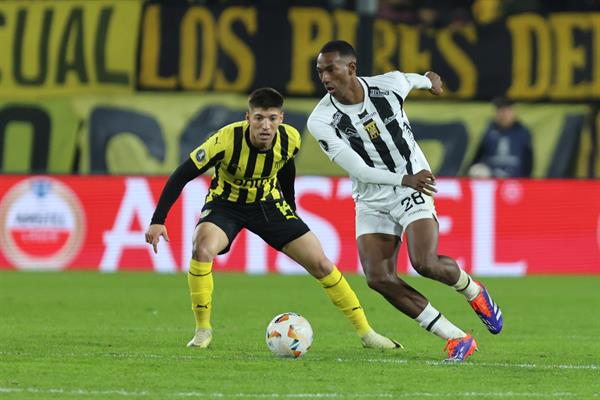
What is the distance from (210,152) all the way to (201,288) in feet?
2.93

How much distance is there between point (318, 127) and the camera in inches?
368

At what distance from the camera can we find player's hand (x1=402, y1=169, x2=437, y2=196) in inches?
348

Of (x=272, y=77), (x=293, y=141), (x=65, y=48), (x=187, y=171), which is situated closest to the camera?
(x=187, y=171)

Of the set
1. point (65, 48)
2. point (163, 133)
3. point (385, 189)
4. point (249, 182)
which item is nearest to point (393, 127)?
point (385, 189)

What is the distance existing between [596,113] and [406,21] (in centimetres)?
277

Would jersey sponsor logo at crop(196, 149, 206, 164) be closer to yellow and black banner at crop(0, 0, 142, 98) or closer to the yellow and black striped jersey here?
the yellow and black striped jersey

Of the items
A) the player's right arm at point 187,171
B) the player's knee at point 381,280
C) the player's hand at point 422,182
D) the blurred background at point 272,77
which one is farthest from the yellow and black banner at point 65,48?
the player's hand at point 422,182

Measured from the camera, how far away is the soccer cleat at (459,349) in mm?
9055

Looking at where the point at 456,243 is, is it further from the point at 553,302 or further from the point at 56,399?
the point at 56,399

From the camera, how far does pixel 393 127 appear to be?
9.41 meters

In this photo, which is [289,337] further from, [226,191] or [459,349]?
[226,191]

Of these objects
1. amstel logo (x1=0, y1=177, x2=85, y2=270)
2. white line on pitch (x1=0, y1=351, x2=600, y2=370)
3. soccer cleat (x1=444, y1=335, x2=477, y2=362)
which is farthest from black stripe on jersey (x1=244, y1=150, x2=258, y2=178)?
amstel logo (x1=0, y1=177, x2=85, y2=270)

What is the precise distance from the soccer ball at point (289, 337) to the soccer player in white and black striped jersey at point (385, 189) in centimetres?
53

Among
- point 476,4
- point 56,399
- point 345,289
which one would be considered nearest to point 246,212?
point 345,289
